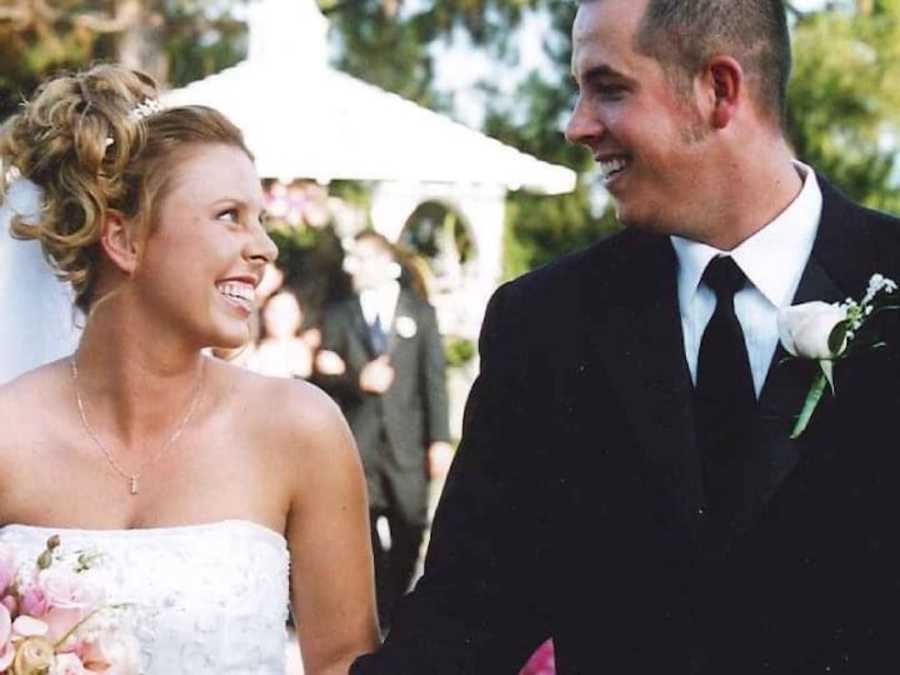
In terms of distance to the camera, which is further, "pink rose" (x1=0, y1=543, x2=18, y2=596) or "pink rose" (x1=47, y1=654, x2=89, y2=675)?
"pink rose" (x1=0, y1=543, x2=18, y2=596)

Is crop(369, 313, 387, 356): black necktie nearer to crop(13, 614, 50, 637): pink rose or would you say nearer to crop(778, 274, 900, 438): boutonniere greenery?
crop(778, 274, 900, 438): boutonniere greenery

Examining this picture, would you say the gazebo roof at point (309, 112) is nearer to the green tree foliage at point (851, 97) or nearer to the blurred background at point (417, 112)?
A: the blurred background at point (417, 112)

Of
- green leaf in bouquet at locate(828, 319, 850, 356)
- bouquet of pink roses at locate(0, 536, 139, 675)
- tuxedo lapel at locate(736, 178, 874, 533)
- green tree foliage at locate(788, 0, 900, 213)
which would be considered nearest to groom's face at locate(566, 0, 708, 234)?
tuxedo lapel at locate(736, 178, 874, 533)

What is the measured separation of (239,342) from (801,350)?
1170mm

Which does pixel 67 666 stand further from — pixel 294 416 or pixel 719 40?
pixel 719 40

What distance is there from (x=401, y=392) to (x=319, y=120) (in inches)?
74.8

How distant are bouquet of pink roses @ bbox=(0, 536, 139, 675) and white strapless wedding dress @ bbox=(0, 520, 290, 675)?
49 centimetres

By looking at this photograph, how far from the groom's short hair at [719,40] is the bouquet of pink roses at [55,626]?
131 cm

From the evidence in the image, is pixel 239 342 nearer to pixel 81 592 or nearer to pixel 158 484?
pixel 158 484

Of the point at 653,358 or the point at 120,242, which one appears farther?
the point at 120,242

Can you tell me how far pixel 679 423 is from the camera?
11.7 feet

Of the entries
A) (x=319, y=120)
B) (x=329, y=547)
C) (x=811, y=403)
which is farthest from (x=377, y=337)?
(x=811, y=403)

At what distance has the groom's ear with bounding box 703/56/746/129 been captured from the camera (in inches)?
142

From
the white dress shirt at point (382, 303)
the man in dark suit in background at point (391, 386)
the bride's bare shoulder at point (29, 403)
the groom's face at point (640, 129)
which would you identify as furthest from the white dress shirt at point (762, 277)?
the white dress shirt at point (382, 303)
